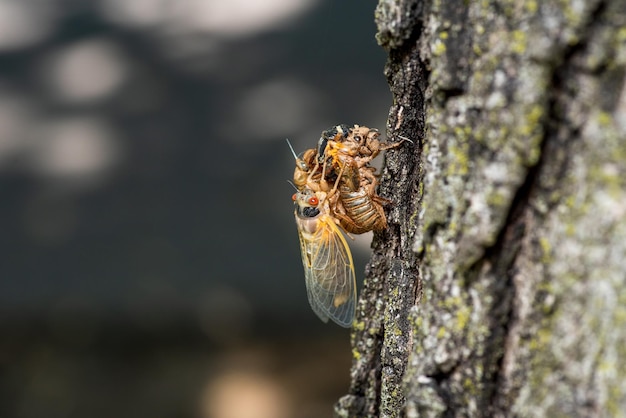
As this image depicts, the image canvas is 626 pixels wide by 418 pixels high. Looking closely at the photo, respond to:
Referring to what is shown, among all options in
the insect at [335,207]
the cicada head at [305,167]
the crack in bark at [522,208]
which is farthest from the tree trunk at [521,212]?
the cicada head at [305,167]

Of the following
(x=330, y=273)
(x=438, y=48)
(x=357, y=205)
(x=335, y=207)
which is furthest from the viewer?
(x=330, y=273)

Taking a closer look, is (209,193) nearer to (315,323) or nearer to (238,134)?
(238,134)

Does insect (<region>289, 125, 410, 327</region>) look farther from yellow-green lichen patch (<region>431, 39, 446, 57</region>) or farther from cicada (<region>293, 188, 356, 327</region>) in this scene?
yellow-green lichen patch (<region>431, 39, 446, 57</region>)

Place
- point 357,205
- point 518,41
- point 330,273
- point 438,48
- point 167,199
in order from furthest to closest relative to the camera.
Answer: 1. point 167,199
2. point 330,273
3. point 357,205
4. point 438,48
5. point 518,41

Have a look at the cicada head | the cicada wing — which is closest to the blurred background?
the cicada wing

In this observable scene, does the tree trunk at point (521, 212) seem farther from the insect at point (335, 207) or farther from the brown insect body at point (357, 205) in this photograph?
the insect at point (335, 207)

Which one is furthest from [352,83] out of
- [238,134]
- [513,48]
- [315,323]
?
[513,48]

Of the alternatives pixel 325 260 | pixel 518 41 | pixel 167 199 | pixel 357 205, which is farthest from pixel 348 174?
pixel 167 199

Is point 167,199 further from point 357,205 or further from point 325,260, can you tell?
point 357,205
